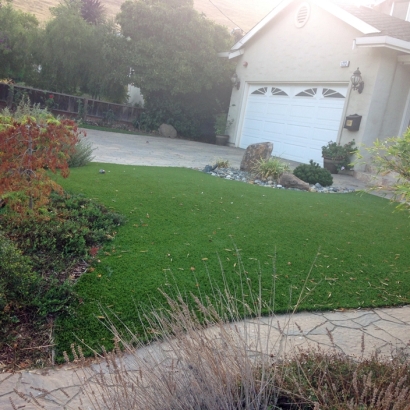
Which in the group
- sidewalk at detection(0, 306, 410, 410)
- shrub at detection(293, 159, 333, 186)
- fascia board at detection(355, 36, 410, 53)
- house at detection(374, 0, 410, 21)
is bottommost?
sidewalk at detection(0, 306, 410, 410)

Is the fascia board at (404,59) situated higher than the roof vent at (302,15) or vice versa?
the roof vent at (302,15)

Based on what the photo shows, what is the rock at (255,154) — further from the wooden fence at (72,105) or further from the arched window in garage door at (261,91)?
the wooden fence at (72,105)

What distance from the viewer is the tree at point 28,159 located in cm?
457

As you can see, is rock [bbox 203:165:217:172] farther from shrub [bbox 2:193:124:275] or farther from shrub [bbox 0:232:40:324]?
shrub [bbox 0:232:40:324]

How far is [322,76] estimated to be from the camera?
43.3 ft

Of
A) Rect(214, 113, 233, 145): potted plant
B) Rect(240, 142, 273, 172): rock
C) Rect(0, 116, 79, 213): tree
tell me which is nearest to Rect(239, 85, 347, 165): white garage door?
Rect(214, 113, 233, 145): potted plant

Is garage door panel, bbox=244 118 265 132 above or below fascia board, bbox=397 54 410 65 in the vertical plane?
below

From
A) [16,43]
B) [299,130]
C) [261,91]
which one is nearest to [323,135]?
[299,130]

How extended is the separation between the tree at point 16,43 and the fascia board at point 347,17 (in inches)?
455

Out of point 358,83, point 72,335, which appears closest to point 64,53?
point 358,83

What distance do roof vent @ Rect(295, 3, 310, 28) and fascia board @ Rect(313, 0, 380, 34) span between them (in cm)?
54

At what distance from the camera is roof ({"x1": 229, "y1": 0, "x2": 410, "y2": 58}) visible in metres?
10.9

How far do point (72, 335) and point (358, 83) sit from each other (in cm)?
1083

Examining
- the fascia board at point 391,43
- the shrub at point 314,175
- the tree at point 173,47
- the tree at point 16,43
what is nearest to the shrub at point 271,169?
the shrub at point 314,175
